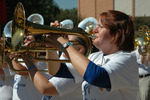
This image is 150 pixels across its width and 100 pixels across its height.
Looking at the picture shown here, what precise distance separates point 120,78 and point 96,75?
0.69 feet

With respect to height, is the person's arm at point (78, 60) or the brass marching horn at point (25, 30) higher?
the brass marching horn at point (25, 30)

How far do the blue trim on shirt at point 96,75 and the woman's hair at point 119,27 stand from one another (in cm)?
38

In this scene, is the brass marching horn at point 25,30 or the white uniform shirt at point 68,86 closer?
the brass marching horn at point 25,30

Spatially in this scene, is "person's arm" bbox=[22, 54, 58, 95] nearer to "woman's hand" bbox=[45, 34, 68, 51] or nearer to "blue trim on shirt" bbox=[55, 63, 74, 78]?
"blue trim on shirt" bbox=[55, 63, 74, 78]

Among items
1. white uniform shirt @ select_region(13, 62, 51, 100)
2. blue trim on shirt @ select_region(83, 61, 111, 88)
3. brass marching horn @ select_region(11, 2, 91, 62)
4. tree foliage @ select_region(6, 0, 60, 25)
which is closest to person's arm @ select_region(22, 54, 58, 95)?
brass marching horn @ select_region(11, 2, 91, 62)

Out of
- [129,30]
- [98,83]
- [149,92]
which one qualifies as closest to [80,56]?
[98,83]

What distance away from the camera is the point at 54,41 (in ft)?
7.24

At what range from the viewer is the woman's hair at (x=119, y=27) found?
7.43 feet

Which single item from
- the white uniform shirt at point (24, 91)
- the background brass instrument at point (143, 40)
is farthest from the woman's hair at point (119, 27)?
the background brass instrument at point (143, 40)

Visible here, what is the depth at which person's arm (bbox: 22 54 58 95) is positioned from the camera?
2.51 meters

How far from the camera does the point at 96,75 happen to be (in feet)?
6.49

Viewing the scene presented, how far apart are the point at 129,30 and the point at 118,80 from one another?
467 mm

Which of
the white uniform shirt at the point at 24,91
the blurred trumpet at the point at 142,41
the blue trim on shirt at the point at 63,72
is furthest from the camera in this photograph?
the blurred trumpet at the point at 142,41

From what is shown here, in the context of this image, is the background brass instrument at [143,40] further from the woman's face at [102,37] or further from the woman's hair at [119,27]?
the woman's face at [102,37]
